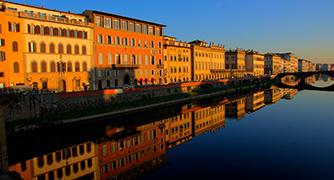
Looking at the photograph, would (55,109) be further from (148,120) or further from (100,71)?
(100,71)

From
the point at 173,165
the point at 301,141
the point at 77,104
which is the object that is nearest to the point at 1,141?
the point at 173,165

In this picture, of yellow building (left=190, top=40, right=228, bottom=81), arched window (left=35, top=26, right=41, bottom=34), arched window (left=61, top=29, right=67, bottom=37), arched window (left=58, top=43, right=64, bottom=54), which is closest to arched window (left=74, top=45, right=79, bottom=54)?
arched window (left=58, top=43, right=64, bottom=54)

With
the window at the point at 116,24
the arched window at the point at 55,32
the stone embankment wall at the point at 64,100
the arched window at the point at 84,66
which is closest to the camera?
the stone embankment wall at the point at 64,100

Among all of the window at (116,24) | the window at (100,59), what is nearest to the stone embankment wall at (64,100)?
the window at (100,59)

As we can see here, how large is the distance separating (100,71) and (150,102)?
12.7 m

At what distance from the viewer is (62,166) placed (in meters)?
21.5

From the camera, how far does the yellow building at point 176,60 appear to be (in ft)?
243

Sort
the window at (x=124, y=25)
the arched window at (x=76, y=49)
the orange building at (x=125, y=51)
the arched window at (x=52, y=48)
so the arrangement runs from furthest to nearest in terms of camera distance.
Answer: the window at (x=124, y=25)
the orange building at (x=125, y=51)
the arched window at (x=76, y=49)
the arched window at (x=52, y=48)

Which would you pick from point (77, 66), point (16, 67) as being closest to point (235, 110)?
point (77, 66)

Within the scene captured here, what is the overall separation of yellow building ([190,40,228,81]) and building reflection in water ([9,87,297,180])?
167 ft

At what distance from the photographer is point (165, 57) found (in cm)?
7350

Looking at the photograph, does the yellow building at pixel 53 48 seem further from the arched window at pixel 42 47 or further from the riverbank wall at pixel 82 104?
the riverbank wall at pixel 82 104

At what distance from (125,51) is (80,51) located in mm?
11887

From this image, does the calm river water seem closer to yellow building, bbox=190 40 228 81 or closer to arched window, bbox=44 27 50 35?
arched window, bbox=44 27 50 35
